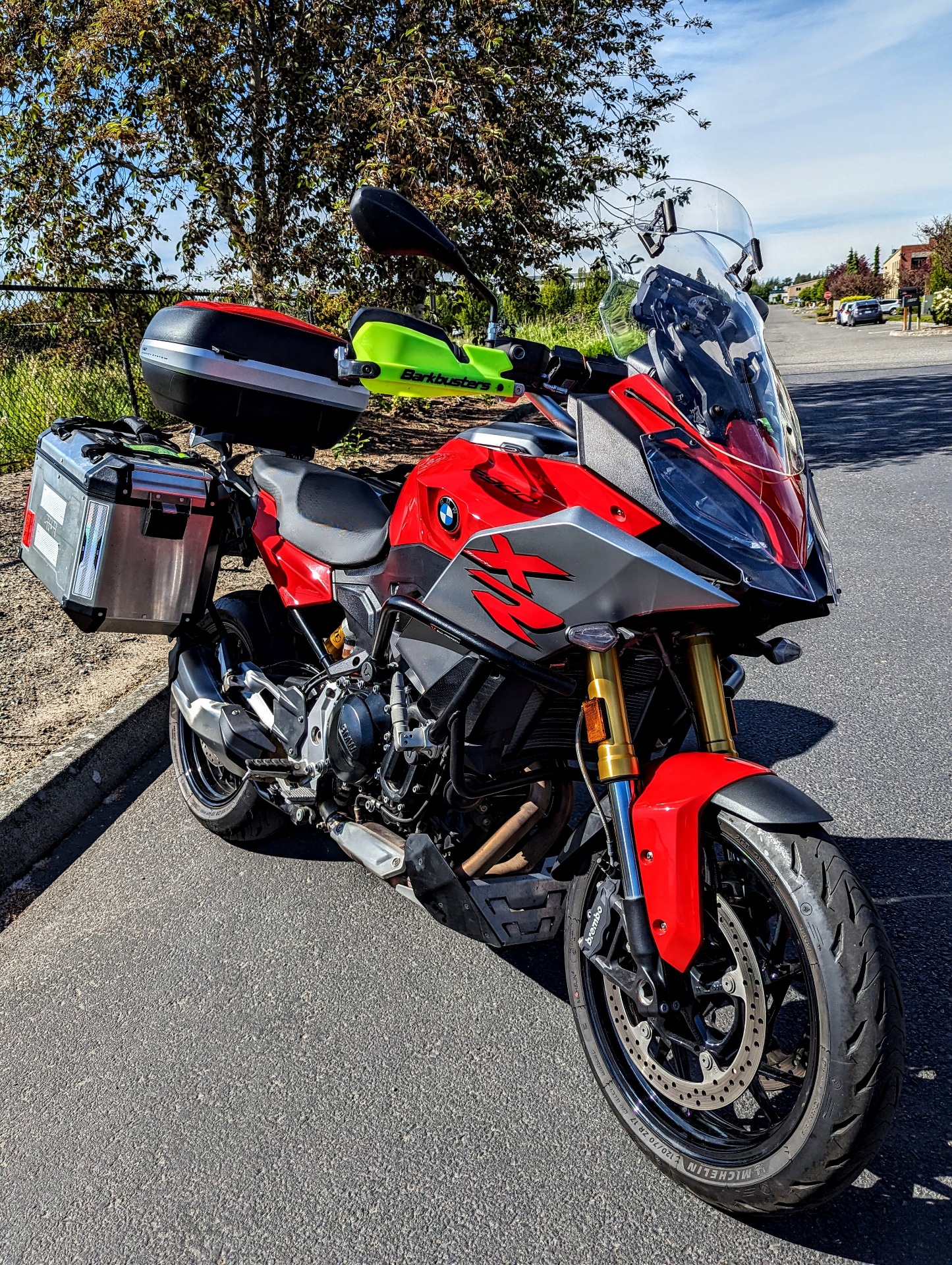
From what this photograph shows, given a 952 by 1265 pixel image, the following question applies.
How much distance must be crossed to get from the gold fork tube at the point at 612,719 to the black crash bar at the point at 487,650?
119mm

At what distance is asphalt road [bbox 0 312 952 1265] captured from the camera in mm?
1923

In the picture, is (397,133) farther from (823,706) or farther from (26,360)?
(823,706)

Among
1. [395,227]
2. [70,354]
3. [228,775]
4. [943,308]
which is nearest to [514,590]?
[395,227]

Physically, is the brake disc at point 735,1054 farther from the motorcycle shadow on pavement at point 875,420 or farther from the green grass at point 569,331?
the green grass at point 569,331

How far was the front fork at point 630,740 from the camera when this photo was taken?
1928 millimetres

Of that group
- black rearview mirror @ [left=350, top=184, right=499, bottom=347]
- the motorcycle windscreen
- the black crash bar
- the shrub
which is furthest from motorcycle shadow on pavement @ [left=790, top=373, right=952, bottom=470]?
the shrub

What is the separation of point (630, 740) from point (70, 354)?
8624 mm

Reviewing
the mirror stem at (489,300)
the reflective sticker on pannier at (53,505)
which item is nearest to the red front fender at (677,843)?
the mirror stem at (489,300)

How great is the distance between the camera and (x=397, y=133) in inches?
317

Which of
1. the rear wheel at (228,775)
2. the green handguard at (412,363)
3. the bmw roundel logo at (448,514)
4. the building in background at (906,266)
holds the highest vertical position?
the building in background at (906,266)

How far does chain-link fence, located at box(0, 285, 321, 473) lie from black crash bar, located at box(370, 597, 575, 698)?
725 cm

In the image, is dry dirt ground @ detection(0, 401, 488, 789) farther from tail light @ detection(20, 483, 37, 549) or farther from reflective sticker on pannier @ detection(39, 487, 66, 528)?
reflective sticker on pannier @ detection(39, 487, 66, 528)

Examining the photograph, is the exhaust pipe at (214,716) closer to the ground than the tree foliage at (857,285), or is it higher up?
closer to the ground

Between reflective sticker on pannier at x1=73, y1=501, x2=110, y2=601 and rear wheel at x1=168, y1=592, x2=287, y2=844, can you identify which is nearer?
reflective sticker on pannier at x1=73, y1=501, x2=110, y2=601
